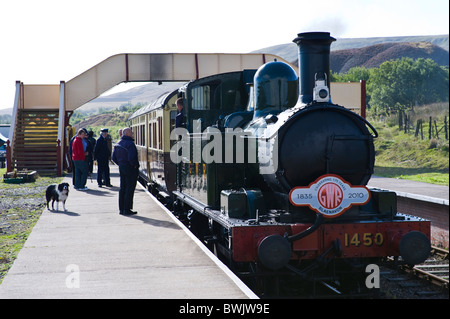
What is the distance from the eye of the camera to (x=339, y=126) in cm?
652

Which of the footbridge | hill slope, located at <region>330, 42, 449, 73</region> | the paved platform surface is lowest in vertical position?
the paved platform surface

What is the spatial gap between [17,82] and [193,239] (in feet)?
59.8

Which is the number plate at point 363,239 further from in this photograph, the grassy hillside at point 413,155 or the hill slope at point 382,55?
the hill slope at point 382,55

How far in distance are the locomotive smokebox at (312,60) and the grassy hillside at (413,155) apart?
13.9m

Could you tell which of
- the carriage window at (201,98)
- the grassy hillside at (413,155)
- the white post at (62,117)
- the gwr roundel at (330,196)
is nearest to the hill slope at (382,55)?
the grassy hillside at (413,155)

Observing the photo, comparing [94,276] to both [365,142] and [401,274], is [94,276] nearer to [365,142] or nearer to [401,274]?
[365,142]

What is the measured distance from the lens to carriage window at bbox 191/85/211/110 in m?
8.61

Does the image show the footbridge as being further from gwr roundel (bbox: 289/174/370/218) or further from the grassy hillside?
gwr roundel (bbox: 289/174/370/218)

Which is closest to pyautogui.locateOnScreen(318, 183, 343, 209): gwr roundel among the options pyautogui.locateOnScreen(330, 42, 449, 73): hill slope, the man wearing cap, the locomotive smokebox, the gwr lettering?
the gwr lettering

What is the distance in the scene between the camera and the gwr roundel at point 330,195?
20.6 ft

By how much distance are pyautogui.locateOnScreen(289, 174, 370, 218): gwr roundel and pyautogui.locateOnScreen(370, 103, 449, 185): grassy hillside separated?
1394 centimetres

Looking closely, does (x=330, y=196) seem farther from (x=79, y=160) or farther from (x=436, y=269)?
(x=79, y=160)

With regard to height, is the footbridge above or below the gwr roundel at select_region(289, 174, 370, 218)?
above

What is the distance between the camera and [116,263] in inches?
261
